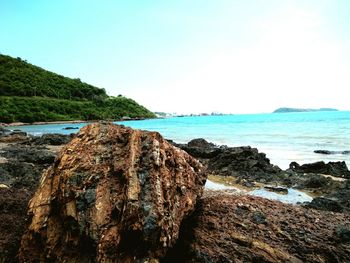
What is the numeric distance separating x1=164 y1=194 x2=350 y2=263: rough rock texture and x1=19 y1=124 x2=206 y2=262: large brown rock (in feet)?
1.28

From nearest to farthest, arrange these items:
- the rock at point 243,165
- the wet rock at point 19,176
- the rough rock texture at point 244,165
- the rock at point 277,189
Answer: the wet rock at point 19,176
the rock at point 277,189
the rough rock texture at point 244,165
the rock at point 243,165

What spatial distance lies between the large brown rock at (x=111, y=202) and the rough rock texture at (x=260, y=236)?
39 centimetres

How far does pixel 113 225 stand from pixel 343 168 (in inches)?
587

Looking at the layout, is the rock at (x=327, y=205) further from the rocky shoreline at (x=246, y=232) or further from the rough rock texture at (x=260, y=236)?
the rough rock texture at (x=260, y=236)

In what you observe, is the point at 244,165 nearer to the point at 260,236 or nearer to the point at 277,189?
the point at 277,189

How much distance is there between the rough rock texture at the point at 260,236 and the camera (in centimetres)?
454

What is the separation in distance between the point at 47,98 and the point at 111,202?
12233 cm

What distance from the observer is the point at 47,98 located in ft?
387

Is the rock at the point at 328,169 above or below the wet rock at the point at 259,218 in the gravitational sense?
below

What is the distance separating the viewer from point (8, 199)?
22.5 feet

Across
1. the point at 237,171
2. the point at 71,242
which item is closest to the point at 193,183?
the point at 71,242

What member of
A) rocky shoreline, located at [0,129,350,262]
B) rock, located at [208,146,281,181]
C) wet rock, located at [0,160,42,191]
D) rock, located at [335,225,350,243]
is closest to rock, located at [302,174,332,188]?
rock, located at [208,146,281,181]

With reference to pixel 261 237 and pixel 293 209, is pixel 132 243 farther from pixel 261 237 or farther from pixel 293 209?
pixel 293 209

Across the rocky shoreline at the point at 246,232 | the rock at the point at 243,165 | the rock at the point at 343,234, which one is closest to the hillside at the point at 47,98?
the rock at the point at 243,165
